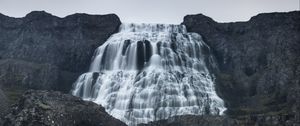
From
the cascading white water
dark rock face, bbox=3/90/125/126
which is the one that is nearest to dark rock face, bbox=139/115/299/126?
dark rock face, bbox=3/90/125/126

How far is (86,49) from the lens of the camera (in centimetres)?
10119

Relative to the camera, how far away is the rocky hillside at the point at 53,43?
300 ft

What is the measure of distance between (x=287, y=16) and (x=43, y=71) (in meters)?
50.5

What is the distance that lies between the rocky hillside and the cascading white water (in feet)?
11.5

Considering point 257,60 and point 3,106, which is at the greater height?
point 257,60

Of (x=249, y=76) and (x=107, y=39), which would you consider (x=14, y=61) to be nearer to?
(x=107, y=39)

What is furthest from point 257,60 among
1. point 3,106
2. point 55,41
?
point 3,106

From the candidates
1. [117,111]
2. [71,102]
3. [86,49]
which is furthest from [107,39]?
[71,102]

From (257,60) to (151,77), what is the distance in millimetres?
23677

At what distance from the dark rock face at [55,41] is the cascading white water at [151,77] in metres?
3.47

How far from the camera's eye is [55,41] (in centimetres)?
10400

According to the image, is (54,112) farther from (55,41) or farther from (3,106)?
(55,41)

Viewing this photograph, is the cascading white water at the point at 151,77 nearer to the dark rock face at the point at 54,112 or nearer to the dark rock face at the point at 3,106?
the dark rock face at the point at 54,112

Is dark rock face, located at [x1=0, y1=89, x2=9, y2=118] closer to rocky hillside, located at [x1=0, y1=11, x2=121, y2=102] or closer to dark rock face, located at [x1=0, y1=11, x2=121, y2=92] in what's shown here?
rocky hillside, located at [x1=0, y1=11, x2=121, y2=102]
